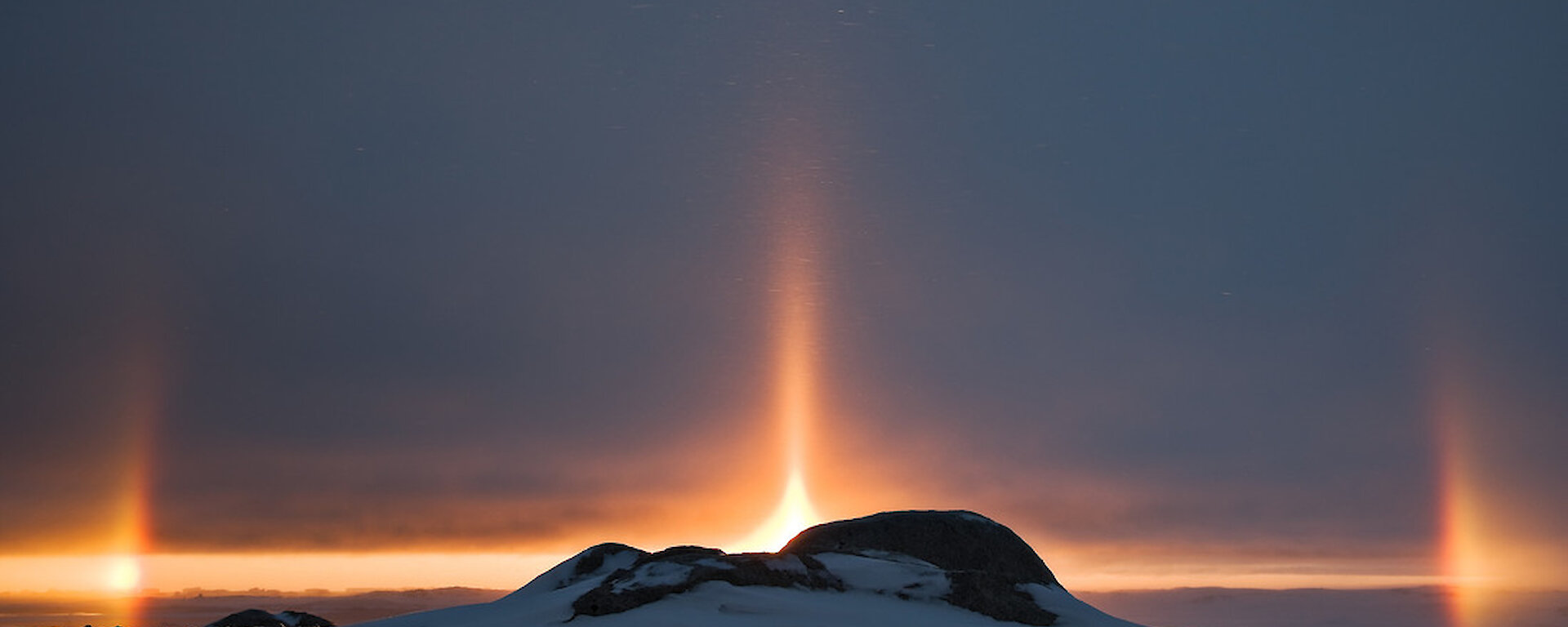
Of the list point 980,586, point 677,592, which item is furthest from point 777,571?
point 980,586

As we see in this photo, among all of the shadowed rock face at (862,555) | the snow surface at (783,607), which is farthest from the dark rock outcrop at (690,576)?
the snow surface at (783,607)

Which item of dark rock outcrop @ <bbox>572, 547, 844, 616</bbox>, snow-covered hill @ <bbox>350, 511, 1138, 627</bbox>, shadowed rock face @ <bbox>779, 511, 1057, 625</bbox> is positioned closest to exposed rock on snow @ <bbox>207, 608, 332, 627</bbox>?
snow-covered hill @ <bbox>350, 511, 1138, 627</bbox>

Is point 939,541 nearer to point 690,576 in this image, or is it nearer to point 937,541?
point 937,541

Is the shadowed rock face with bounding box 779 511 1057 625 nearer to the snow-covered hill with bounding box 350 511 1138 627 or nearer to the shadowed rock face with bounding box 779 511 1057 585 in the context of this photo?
the shadowed rock face with bounding box 779 511 1057 585

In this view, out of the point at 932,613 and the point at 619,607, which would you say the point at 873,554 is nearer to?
the point at 932,613

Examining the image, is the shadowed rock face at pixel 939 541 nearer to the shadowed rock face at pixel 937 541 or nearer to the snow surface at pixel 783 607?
the shadowed rock face at pixel 937 541

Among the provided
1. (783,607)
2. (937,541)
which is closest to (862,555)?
(937,541)

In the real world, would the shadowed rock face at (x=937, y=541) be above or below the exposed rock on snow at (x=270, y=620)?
above
